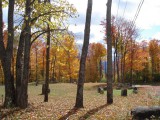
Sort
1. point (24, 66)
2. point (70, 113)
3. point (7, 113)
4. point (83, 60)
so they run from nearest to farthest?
point (70, 113) < point (7, 113) < point (24, 66) < point (83, 60)

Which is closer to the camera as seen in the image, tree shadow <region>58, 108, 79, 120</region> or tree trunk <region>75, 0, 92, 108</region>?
tree shadow <region>58, 108, 79, 120</region>

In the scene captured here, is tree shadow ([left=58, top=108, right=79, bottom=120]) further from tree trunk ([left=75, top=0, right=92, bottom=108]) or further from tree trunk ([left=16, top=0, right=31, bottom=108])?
tree trunk ([left=16, top=0, right=31, bottom=108])

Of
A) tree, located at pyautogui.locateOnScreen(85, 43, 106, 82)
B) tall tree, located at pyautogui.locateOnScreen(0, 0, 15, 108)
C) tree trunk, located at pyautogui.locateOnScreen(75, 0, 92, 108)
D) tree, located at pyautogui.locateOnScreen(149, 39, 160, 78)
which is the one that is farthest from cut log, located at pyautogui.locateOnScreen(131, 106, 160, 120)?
tree, located at pyautogui.locateOnScreen(85, 43, 106, 82)

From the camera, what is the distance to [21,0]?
20391 millimetres

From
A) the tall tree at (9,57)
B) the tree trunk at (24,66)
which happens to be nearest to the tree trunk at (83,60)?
the tree trunk at (24,66)

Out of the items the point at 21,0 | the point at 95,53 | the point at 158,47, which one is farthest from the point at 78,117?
the point at 95,53

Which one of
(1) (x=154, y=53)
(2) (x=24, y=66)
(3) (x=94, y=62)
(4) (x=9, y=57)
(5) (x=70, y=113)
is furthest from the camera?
(3) (x=94, y=62)

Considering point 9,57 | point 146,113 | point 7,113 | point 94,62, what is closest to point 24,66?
point 9,57

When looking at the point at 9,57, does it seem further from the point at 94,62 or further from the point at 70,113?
the point at 94,62

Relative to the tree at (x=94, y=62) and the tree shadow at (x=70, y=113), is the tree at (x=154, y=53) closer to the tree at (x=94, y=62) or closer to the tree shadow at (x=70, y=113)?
the tree at (x=94, y=62)

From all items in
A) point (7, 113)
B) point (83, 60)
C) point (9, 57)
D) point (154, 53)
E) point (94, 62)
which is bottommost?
point (7, 113)

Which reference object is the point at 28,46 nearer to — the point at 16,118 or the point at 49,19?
the point at 49,19

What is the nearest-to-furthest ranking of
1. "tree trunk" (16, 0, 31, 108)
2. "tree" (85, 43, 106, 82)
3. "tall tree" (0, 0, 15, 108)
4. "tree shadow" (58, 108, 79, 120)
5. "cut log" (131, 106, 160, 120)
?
"cut log" (131, 106, 160, 120)
"tree shadow" (58, 108, 79, 120)
"tree trunk" (16, 0, 31, 108)
"tall tree" (0, 0, 15, 108)
"tree" (85, 43, 106, 82)

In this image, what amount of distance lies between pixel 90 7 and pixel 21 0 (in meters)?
4.28
